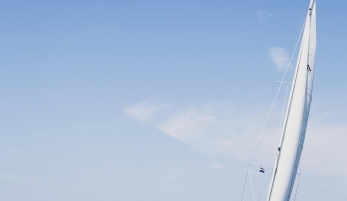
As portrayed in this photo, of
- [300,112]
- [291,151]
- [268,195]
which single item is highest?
[300,112]

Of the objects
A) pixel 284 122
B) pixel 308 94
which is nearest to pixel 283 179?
pixel 284 122

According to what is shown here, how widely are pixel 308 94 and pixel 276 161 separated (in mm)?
4766

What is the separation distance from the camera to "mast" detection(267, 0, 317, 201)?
32.7 metres

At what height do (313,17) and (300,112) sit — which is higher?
(313,17)

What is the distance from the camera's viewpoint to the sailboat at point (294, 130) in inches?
1286

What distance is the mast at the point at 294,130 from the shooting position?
32.7 metres

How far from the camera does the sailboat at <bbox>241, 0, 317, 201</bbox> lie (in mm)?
32656

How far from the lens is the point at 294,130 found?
32.8 metres

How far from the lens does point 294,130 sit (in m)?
32.8

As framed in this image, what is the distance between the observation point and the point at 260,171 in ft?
110

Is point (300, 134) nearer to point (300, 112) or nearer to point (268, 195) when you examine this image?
point (300, 112)

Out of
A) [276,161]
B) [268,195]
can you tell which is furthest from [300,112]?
[268,195]

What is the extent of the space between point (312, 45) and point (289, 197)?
9.58 metres

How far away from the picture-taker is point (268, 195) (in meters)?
32.7
